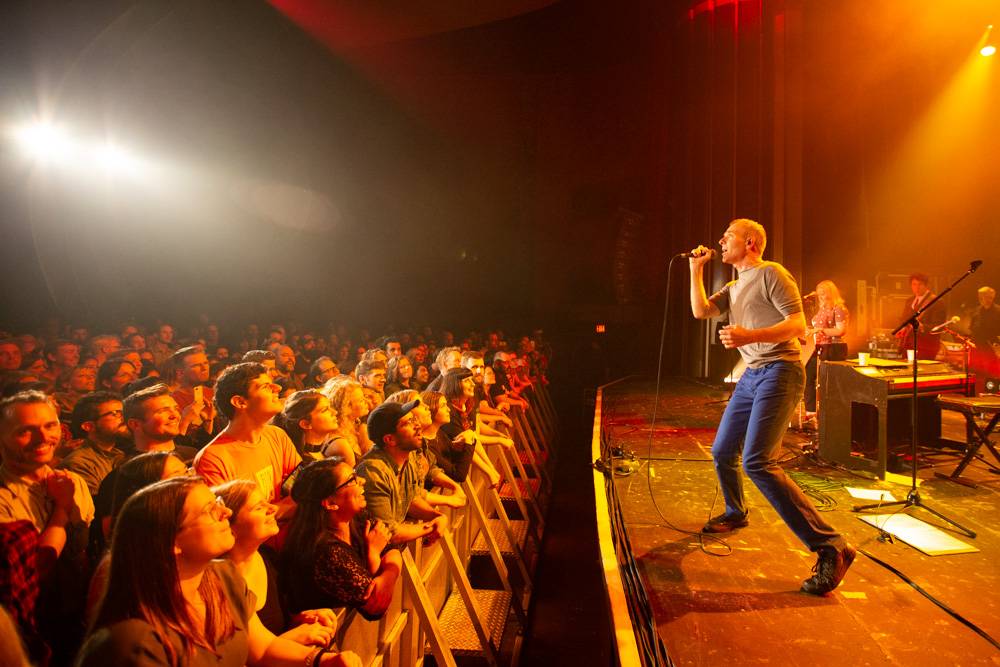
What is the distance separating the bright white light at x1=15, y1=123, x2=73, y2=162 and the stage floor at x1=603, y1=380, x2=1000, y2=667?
8.43 metres

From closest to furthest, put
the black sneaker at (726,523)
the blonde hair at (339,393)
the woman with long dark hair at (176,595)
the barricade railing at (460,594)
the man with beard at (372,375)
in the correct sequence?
the woman with long dark hair at (176,595), the barricade railing at (460,594), the black sneaker at (726,523), the blonde hair at (339,393), the man with beard at (372,375)

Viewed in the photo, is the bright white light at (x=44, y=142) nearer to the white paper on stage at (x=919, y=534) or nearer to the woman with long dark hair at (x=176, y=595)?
the woman with long dark hair at (x=176, y=595)

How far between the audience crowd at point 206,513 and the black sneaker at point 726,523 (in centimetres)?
124

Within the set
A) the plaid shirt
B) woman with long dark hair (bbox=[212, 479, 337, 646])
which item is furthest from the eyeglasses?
the plaid shirt

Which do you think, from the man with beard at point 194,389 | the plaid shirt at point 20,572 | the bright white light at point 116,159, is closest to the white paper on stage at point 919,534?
the plaid shirt at point 20,572

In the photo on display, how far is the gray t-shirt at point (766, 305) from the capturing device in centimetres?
245

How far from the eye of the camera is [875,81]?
27.3 feet

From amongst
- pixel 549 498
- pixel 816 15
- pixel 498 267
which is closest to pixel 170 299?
pixel 498 267

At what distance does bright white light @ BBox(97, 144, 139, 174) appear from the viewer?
902 centimetres

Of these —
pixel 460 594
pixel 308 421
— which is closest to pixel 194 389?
pixel 308 421

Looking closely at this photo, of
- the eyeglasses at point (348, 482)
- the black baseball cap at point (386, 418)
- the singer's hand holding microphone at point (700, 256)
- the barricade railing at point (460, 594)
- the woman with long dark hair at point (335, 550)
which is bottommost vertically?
the barricade railing at point (460, 594)

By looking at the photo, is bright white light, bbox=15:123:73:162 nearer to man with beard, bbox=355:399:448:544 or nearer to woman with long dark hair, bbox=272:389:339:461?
woman with long dark hair, bbox=272:389:339:461

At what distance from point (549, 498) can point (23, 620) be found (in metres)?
4.77

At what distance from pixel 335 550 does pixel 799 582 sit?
1.82 m
